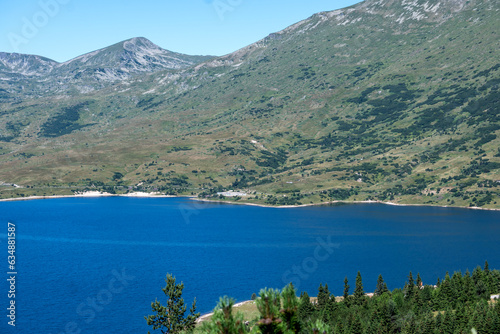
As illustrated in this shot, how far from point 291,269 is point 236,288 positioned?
34539mm

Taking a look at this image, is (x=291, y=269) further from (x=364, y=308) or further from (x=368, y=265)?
(x=364, y=308)

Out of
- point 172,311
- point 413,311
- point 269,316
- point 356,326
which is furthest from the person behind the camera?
point 413,311

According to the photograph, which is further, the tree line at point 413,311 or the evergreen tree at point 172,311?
the tree line at point 413,311

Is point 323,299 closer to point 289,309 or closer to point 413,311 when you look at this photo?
point 413,311

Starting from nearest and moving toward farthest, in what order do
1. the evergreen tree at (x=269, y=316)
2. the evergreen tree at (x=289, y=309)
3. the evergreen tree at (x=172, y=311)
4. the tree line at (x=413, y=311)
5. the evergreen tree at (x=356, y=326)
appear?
1. the evergreen tree at (x=269, y=316)
2. the evergreen tree at (x=289, y=309)
3. the evergreen tree at (x=172, y=311)
4. the tree line at (x=413, y=311)
5. the evergreen tree at (x=356, y=326)

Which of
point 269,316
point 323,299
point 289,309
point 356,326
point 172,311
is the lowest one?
point 269,316

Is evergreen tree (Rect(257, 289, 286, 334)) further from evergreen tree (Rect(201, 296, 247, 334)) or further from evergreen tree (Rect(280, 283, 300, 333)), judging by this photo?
evergreen tree (Rect(201, 296, 247, 334))

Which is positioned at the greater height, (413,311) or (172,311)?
(413,311)

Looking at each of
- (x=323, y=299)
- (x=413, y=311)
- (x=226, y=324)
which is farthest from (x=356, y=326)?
(x=226, y=324)

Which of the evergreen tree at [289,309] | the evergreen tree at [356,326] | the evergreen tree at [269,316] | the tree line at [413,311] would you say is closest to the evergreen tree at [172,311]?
the tree line at [413,311]

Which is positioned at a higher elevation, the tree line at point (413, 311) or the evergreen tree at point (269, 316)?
the tree line at point (413, 311)

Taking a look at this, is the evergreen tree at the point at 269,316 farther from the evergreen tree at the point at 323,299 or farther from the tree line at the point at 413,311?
the evergreen tree at the point at 323,299

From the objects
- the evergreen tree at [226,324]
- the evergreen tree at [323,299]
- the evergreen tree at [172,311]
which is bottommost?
the evergreen tree at [226,324]

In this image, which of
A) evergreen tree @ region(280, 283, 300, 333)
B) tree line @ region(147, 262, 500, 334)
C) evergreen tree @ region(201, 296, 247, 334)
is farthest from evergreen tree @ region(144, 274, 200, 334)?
evergreen tree @ region(201, 296, 247, 334)
